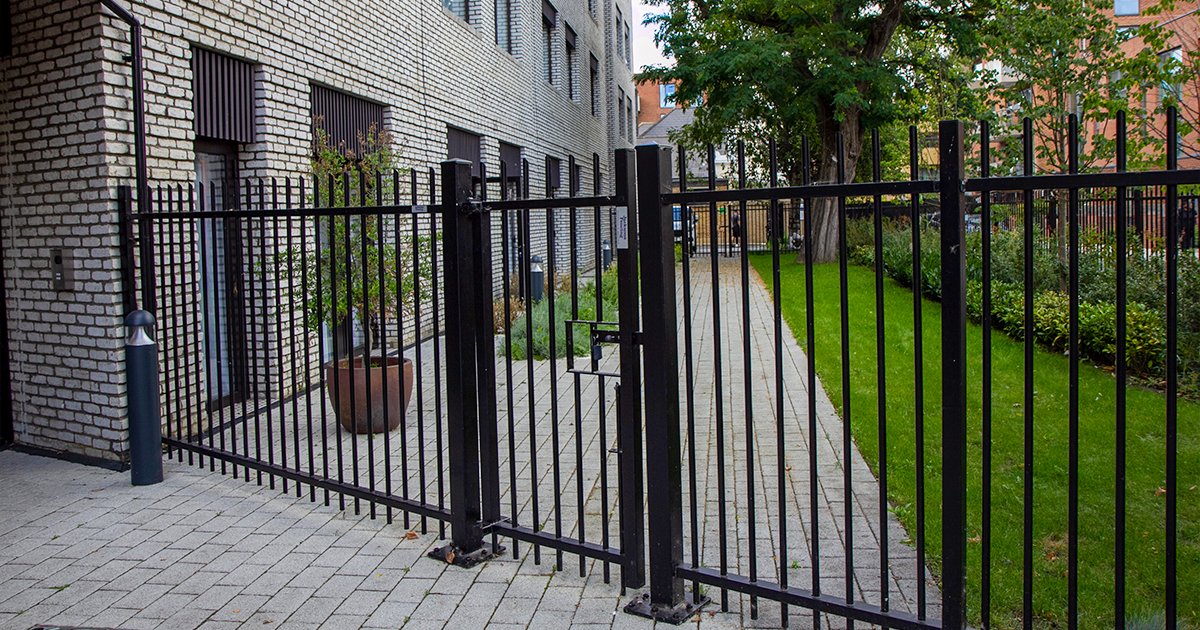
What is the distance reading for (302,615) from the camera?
4.17 meters

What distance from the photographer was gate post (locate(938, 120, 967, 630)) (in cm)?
317

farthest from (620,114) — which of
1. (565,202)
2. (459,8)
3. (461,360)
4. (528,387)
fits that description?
(565,202)

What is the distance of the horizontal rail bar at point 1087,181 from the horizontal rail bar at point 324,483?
299 cm

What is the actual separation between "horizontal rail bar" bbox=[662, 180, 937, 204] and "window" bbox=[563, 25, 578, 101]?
2133 cm

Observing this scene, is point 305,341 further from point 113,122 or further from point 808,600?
point 808,600

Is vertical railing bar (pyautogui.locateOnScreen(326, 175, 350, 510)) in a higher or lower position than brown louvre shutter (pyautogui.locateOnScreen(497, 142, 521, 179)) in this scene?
lower

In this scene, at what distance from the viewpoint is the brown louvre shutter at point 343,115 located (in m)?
9.93

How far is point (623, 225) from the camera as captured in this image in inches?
160

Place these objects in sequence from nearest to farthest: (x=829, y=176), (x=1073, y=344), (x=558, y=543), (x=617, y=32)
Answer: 1. (x=1073, y=344)
2. (x=558, y=543)
3. (x=829, y=176)
4. (x=617, y=32)

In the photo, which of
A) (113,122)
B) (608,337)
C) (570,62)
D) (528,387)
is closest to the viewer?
(608,337)

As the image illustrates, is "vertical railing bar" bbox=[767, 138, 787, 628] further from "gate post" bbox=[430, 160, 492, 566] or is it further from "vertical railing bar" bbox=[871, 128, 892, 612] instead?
"gate post" bbox=[430, 160, 492, 566]

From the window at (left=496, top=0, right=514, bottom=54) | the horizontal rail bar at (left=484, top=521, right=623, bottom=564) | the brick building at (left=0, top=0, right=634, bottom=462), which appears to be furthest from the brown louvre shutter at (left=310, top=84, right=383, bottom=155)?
the window at (left=496, top=0, right=514, bottom=54)

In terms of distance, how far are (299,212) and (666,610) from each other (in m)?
2.93

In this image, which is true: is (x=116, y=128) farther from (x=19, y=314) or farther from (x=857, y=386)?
(x=857, y=386)
